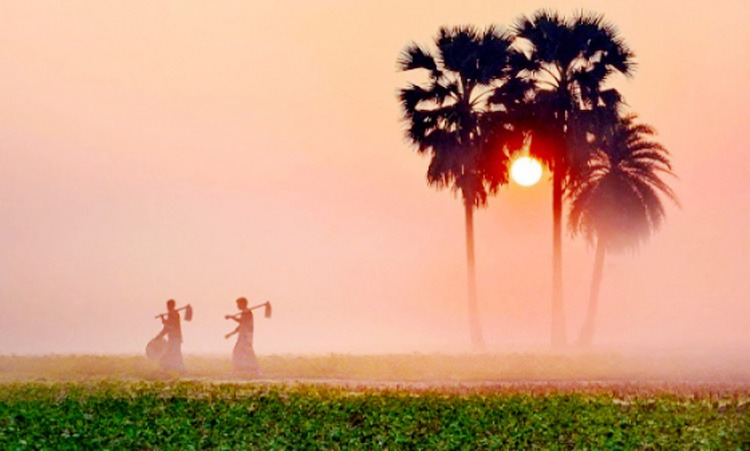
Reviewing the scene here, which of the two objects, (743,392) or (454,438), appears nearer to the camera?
(454,438)

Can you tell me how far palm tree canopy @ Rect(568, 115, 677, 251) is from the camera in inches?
2441

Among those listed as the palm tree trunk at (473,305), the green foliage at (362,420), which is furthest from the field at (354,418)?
the palm tree trunk at (473,305)

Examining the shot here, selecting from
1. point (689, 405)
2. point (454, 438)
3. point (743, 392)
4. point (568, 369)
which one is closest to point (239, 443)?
point (454, 438)

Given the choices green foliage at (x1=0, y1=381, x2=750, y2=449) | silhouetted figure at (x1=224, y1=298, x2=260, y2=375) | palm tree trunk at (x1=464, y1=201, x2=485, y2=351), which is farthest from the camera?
→ palm tree trunk at (x1=464, y1=201, x2=485, y2=351)

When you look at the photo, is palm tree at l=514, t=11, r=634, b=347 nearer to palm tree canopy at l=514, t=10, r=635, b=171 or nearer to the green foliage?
palm tree canopy at l=514, t=10, r=635, b=171

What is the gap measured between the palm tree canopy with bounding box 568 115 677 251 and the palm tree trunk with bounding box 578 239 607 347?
1.66 ft

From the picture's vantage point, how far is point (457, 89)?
5981cm

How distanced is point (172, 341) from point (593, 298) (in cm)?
2670

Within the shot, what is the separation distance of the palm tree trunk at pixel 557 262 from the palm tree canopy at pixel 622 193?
85.7 inches

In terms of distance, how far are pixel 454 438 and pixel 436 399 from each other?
3011 mm

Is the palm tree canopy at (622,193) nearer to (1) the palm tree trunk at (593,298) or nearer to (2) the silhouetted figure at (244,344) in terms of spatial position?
(1) the palm tree trunk at (593,298)

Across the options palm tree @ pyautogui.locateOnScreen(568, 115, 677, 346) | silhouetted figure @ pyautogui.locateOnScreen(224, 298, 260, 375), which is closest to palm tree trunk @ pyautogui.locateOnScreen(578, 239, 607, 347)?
palm tree @ pyautogui.locateOnScreen(568, 115, 677, 346)

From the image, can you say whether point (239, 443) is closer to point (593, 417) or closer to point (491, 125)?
point (593, 417)

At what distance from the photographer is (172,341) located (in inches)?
1732
